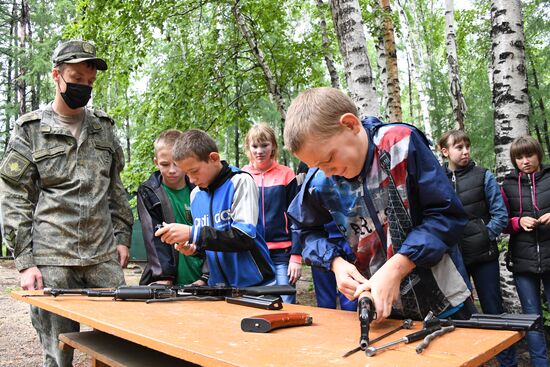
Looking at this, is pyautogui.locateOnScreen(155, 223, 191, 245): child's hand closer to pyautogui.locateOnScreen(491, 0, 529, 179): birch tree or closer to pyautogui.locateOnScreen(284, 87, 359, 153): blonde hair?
pyautogui.locateOnScreen(284, 87, 359, 153): blonde hair

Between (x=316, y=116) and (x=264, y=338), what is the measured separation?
0.81 m

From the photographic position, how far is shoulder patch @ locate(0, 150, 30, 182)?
303 centimetres

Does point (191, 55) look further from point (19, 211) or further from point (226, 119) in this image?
point (19, 211)

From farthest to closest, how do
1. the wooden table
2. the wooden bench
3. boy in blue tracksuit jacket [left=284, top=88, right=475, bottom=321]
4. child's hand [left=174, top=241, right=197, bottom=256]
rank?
child's hand [left=174, top=241, right=197, bottom=256], the wooden bench, boy in blue tracksuit jacket [left=284, top=88, right=475, bottom=321], the wooden table

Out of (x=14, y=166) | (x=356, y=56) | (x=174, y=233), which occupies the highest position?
(x=356, y=56)

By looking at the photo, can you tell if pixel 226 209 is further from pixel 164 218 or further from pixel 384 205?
pixel 384 205

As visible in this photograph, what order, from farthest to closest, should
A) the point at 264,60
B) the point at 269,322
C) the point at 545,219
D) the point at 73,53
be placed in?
the point at 264,60 < the point at 545,219 < the point at 73,53 < the point at 269,322

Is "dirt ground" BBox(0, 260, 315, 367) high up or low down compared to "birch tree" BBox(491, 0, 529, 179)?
down

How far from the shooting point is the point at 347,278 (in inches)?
71.7

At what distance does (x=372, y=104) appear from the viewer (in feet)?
16.8

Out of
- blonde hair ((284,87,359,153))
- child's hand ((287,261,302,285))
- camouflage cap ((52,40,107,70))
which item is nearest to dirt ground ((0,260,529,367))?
child's hand ((287,261,302,285))

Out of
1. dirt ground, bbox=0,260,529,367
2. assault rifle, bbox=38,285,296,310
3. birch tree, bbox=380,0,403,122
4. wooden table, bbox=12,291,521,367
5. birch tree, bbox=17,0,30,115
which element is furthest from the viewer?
birch tree, bbox=17,0,30,115

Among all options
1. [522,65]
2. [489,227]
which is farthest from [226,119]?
[489,227]

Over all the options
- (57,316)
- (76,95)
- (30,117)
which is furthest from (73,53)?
(57,316)
